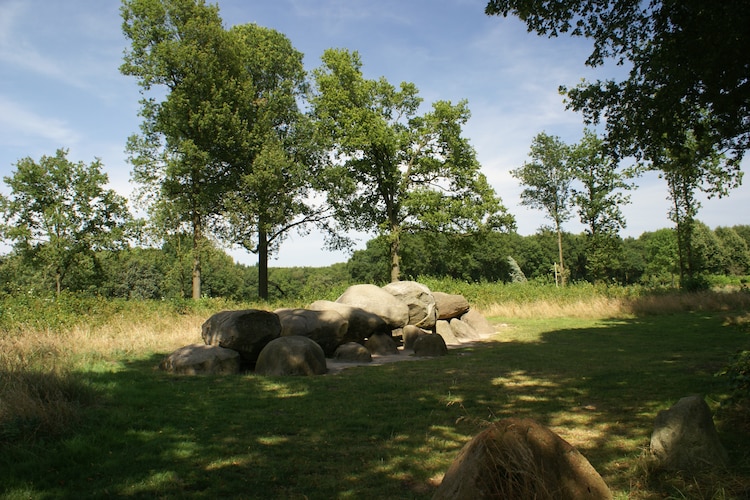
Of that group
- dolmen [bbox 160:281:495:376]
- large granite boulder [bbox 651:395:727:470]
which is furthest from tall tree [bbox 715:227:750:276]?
large granite boulder [bbox 651:395:727:470]

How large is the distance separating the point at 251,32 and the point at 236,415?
90.9 feet

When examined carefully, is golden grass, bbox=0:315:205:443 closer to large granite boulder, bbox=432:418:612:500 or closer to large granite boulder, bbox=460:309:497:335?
large granite boulder, bbox=432:418:612:500

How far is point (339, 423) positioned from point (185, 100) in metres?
23.1

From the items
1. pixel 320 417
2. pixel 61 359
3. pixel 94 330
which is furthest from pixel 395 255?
pixel 320 417

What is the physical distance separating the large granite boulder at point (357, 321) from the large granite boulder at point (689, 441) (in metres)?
10.4

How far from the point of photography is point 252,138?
1057 inches

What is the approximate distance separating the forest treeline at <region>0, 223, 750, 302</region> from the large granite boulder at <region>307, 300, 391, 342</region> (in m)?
9.34

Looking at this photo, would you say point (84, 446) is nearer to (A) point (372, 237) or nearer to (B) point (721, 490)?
(B) point (721, 490)

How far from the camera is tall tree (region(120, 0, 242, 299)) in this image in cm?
2492

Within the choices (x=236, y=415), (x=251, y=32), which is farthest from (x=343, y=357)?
(x=251, y=32)

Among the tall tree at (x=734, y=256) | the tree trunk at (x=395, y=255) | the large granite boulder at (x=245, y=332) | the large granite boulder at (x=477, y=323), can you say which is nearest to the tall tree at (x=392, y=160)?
the tree trunk at (x=395, y=255)

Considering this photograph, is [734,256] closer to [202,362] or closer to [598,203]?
[598,203]

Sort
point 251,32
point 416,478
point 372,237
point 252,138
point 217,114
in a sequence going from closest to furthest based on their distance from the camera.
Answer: point 416,478 < point 217,114 < point 252,138 < point 251,32 < point 372,237

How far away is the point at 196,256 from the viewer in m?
25.4
